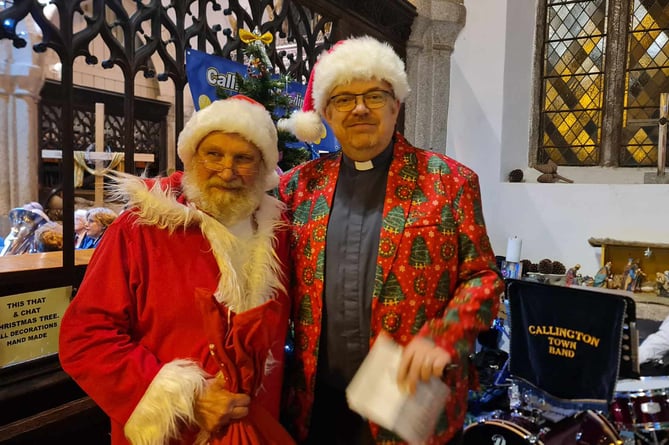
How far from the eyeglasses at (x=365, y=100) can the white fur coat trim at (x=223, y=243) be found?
44 centimetres

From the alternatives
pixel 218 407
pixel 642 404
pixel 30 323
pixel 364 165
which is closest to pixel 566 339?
pixel 642 404

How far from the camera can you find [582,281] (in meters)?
3.92

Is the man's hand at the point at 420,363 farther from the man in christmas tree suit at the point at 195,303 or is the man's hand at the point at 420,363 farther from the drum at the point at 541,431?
the drum at the point at 541,431

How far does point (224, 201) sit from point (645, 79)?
4367mm

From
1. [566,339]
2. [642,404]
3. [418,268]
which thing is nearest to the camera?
[418,268]

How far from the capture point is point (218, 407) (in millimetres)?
1252

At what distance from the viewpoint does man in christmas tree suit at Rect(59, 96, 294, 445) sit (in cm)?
125

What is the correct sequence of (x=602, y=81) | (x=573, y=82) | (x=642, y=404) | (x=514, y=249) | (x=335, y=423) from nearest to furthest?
1. (x=335, y=423)
2. (x=642, y=404)
3. (x=514, y=249)
4. (x=602, y=81)
5. (x=573, y=82)

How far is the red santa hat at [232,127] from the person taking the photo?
1.43 metres

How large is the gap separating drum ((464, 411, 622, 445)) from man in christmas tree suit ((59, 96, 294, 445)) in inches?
60.7

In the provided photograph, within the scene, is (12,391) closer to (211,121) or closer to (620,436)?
(211,121)

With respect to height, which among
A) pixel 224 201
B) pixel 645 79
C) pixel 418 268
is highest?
pixel 645 79

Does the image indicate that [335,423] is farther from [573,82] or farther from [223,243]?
[573,82]

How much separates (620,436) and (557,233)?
86.1 inches
